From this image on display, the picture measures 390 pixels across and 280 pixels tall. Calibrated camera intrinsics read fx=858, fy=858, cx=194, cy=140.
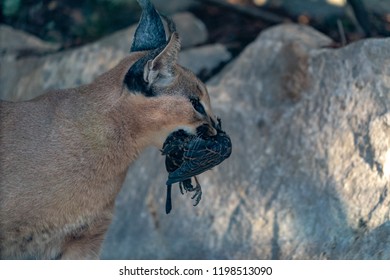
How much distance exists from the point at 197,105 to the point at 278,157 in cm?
142

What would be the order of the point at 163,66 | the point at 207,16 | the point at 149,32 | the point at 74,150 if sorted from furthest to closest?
the point at 207,16, the point at 149,32, the point at 74,150, the point at 163,66

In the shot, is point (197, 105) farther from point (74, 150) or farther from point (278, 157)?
point (278, 157)

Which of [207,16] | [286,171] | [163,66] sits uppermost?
[163,66]

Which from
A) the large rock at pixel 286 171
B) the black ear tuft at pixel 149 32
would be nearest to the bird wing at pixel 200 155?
the black ear tuft at pixel 149 32

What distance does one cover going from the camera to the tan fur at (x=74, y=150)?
15.7ft

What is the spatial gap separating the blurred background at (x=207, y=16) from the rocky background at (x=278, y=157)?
0.34 meters

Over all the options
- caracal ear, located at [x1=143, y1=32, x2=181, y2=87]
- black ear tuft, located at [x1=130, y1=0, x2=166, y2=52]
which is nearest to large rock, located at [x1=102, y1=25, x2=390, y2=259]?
black ear tuft, located at [x1=130, y1=0, x2=166, y2=52]

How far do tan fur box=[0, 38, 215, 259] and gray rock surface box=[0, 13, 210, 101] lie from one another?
79.4 inches

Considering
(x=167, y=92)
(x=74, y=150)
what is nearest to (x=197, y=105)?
(x=167, y=92)

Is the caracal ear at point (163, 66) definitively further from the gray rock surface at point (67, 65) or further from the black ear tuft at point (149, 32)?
the gray rock surface at point (67, 65)

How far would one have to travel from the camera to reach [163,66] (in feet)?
15.3

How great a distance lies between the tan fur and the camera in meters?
4.80

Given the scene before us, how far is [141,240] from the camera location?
6.27 meters

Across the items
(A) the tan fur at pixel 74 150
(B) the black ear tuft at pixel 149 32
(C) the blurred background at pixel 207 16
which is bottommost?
(C) the blurred background at pixel 207 16
